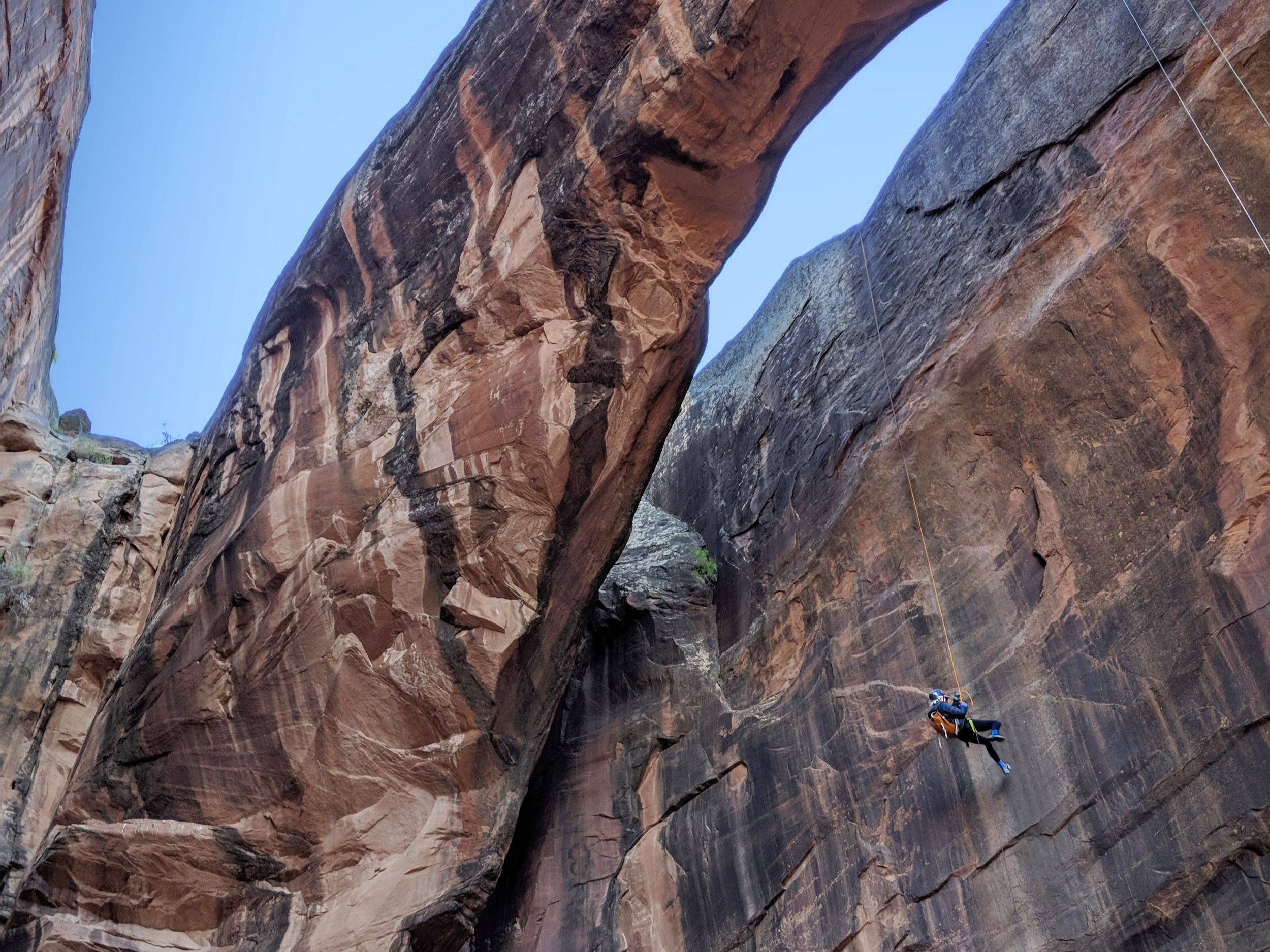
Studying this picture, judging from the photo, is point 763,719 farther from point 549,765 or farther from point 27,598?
point 27,598

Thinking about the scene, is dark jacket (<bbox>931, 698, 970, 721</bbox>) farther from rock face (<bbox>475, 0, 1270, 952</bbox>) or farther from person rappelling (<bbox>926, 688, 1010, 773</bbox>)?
rock face (<bbox>475, 0, 1270, 952</bbox>)

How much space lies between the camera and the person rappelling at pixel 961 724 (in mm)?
10891

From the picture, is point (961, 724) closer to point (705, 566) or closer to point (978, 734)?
point (978, 734)

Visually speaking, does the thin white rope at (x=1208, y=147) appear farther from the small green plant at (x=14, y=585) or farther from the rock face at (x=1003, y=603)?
the small green plant at (x=14, y=585)

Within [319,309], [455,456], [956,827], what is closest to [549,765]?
[455,456]

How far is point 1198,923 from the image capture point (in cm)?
952

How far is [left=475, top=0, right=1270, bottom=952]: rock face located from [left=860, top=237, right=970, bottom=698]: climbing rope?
4.1 inches

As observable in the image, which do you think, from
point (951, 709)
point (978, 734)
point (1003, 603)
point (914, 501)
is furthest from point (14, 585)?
point (1003, 603)

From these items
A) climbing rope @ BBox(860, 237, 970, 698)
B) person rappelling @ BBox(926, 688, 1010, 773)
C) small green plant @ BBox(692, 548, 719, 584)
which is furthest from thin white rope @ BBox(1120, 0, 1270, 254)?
small green plant @ BBox(692, 548, 719, 584)

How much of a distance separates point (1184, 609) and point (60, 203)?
1868 cm

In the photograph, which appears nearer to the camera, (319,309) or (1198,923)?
(1198,923)

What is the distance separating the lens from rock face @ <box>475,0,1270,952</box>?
10438 millimetres

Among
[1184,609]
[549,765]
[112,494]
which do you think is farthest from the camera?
[112,494]

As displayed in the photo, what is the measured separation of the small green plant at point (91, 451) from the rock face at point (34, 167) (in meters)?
0.73
